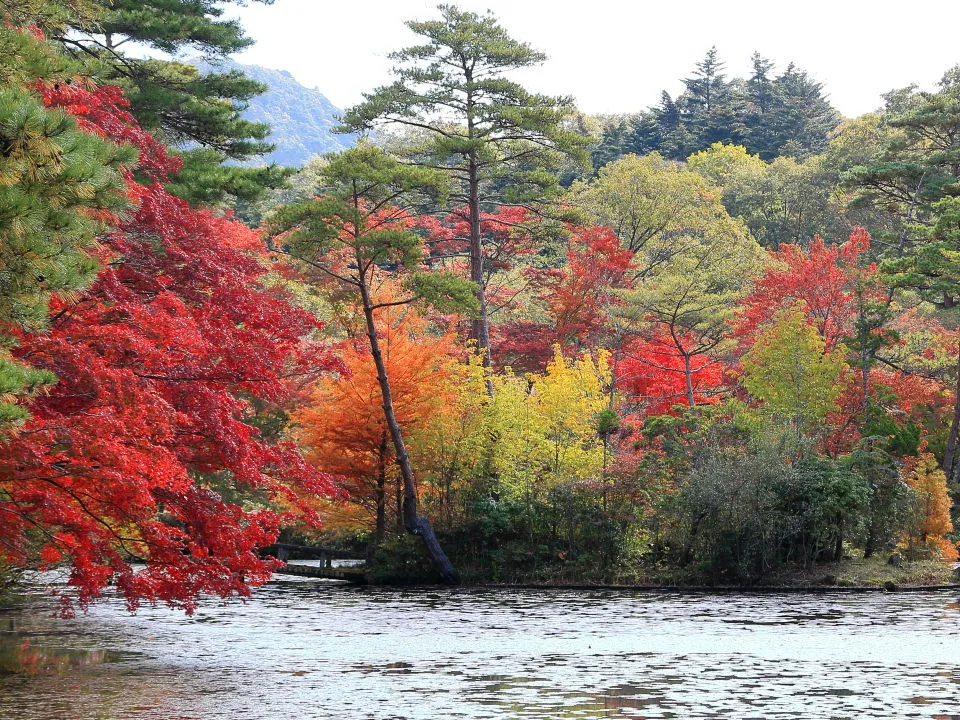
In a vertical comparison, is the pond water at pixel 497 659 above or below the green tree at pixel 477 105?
below

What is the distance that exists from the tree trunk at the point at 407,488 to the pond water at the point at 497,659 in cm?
355

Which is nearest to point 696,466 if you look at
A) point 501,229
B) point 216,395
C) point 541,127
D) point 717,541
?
point 717,541

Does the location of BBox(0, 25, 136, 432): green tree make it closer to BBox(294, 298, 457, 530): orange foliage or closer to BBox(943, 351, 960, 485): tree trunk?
BBox(294, 298, 457, 530): orange foliage

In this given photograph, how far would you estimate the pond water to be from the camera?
10852mm

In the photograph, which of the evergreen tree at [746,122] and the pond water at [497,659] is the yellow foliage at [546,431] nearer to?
the pond water at [497,659]

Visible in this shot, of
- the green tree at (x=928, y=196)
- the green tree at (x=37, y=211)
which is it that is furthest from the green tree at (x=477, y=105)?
the green tree at (x=37, y=211)

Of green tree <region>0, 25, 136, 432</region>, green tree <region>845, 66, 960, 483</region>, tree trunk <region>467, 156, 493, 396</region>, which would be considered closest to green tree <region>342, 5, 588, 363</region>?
tree trunk <region>467, 156, 493, 396</region>

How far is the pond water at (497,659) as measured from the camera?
10852 mm

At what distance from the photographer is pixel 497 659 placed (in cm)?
1444

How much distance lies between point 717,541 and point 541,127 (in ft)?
42.1

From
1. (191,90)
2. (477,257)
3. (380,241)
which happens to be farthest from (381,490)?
(191,90)

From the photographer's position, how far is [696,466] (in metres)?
25.2

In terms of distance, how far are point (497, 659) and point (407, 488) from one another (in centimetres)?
1266

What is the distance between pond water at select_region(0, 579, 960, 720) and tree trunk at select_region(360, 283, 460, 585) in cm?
355
